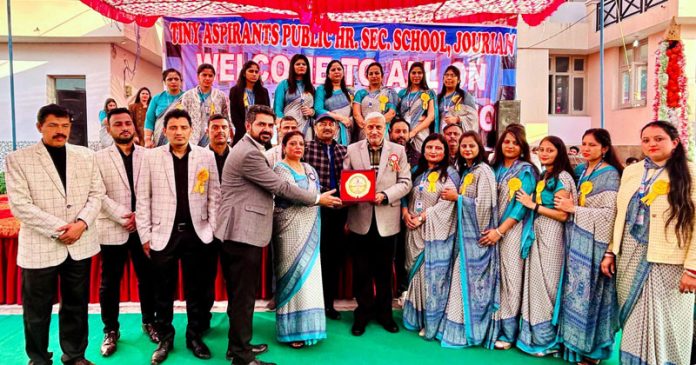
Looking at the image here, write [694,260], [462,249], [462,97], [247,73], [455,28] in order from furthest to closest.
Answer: [455,28]
[462,97]
[247,73]
[462,249]
[694,260]

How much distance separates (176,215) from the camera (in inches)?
115

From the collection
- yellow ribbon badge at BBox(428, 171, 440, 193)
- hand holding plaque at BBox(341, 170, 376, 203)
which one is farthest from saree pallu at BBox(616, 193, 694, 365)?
hand holding plaque at BBox(341, 170, 376, 203)

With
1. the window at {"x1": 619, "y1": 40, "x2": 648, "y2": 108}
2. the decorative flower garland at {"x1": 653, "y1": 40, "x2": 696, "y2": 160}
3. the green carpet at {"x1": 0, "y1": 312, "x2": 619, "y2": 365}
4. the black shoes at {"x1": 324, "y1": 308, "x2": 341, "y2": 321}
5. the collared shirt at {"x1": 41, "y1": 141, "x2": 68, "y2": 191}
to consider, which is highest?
the window at {"x1": 619, "y1": 40, "x2": 648, "y2": 108}

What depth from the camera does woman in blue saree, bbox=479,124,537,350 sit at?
3072 mm

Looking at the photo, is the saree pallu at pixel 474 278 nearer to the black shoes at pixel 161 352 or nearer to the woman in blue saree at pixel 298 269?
the woman in blue saree at pixel 298 269

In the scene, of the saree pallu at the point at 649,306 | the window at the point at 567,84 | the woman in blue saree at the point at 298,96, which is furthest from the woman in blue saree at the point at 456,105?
the window at the point at 567,84

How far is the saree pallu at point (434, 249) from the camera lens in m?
3.26

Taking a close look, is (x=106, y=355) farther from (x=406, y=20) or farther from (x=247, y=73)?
(x=406, y=20)

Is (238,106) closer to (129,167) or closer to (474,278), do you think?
(129,167)

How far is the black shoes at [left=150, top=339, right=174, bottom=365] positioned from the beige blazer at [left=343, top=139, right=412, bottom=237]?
4.81 ft

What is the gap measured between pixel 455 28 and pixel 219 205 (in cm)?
486

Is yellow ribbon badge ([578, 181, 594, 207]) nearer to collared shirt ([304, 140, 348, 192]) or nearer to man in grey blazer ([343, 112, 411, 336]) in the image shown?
man in grey blazer ([343, 112, 411, 336])

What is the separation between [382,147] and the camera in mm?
3439

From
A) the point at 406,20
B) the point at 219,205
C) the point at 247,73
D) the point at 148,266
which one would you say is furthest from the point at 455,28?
the point at 148,266
